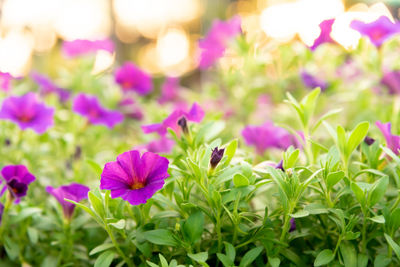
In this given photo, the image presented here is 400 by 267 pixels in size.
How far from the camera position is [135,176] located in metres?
0.77

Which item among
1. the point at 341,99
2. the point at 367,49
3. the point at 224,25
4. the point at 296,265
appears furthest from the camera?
the point at 224,25

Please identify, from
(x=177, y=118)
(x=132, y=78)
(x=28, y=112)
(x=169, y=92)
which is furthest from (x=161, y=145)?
(x=169, y=92)

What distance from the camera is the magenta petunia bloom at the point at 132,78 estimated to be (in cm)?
160

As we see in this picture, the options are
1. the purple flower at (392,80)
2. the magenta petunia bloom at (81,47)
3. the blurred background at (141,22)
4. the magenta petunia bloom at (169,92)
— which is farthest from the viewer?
the blurred background at (141,22)

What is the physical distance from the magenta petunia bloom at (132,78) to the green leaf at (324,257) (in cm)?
103

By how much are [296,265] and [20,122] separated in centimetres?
73

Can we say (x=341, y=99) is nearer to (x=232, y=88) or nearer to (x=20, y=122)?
(x=232, y=88)

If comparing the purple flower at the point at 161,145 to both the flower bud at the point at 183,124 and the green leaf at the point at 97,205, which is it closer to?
the flower bud at the point at 183,124

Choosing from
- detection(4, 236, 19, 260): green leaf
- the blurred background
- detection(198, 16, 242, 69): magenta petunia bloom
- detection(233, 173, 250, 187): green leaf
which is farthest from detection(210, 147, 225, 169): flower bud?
the blurred background

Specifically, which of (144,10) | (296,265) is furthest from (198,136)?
(144,10)

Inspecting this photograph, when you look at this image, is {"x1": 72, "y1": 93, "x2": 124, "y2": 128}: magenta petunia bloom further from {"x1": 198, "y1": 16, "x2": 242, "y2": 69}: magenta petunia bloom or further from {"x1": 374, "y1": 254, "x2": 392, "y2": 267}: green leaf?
{"x1": 374, "y1": 254, "x2": 392, "y2": 267}: green leaf

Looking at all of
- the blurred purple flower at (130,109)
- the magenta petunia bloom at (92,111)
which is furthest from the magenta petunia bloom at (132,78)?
the magenta petunia bloom at (92,111)

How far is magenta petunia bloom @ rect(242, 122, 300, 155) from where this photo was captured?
1089mm

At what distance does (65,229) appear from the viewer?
92 centimetres
